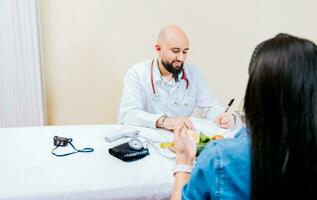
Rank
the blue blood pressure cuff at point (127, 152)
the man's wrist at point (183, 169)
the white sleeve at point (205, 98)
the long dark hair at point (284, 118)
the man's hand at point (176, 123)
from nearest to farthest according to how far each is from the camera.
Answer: the long dark hair at point (284, 118) < the man's wrist at point (183, 169) < the blue blood pressure cuff at point (127, 152) < the man's hand at point (176, 123) < the white sleeve at point (205, 98)

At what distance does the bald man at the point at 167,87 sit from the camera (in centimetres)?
197

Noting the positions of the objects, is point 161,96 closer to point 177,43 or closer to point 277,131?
point 177,43

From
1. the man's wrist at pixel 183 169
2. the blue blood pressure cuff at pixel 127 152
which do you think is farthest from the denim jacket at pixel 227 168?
the blue blood pressure cuff at pixel 127 152

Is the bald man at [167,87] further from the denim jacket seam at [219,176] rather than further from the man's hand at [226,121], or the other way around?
→ the denim jacket seam at [219,176]

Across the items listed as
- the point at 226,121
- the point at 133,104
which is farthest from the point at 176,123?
the point at 133,104

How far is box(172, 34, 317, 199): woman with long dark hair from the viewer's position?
66 cm

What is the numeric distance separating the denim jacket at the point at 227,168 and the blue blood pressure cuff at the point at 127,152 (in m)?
0.60

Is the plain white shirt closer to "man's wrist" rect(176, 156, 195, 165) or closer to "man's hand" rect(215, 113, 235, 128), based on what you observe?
"man's hand" rect(215, 113, 235, 128)

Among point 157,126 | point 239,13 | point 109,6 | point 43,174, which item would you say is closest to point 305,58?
point 43,174

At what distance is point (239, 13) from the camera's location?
279 centimetres

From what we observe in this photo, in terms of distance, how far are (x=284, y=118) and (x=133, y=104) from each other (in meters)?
1.36

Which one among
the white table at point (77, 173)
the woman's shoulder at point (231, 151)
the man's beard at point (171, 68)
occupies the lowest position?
the white table at point (77, 173)

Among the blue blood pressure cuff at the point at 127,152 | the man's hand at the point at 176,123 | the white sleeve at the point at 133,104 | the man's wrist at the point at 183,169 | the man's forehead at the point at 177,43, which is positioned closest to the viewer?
the man's wrist at the point at 183,169

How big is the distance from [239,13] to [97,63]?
1254 mm
